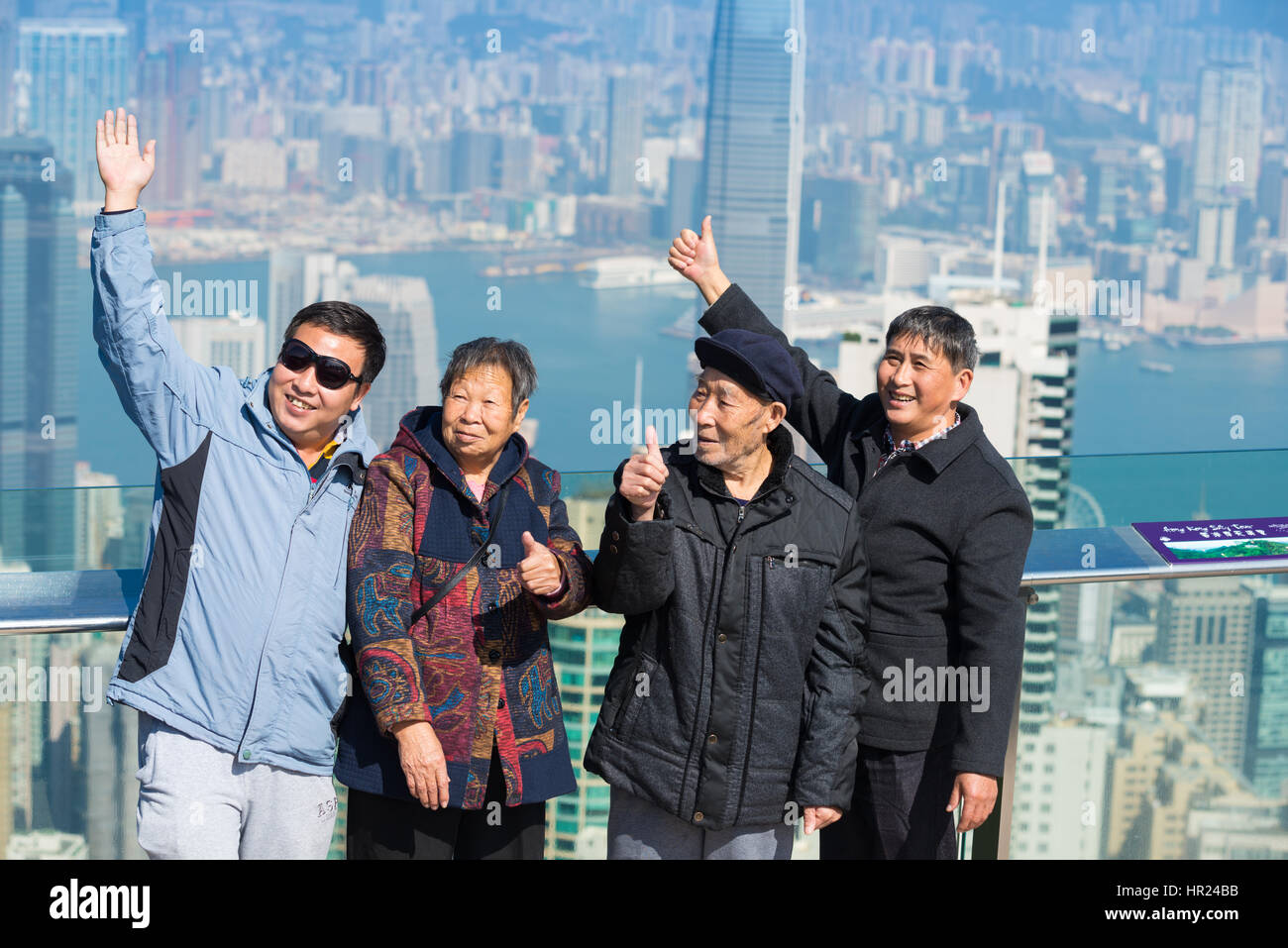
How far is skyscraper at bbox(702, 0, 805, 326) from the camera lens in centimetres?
11256

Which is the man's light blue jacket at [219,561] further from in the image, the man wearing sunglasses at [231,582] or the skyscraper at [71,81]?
the skyscraper at [71,81]

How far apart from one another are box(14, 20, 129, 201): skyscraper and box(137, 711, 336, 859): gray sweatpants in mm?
110347

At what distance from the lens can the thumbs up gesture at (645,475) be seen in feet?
6.44

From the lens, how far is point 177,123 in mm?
112062

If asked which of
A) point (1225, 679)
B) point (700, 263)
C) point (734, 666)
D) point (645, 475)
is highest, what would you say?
point (700, 263)

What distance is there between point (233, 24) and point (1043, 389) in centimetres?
8422

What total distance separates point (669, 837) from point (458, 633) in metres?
0.46

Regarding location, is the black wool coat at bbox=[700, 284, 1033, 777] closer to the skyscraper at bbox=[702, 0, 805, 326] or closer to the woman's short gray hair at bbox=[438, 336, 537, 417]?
the woman's short gray hair at bbox=[438, 336, 537, 417]

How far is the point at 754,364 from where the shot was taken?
2.15 metres

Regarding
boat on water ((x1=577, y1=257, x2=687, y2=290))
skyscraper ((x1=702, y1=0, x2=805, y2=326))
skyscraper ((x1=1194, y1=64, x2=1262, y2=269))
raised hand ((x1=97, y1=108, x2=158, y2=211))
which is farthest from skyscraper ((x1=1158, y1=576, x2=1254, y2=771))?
skyscraper ((x1=702, y1=0, x2=805, y2=326))

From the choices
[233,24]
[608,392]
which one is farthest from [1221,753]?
[233,24]

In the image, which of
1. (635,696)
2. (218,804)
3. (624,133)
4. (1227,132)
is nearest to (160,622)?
(218,804)

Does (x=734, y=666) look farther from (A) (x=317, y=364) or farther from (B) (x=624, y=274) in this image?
(B) (x=624, y=274)

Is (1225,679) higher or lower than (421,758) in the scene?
lower
